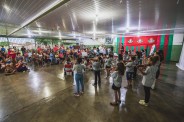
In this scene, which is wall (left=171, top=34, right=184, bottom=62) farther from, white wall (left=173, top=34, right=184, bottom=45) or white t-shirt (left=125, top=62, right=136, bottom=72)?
white t-shirt (left=125, top=62, right=136, bottom=72)

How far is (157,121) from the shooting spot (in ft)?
7.44

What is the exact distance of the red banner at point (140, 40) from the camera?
1205 centimetres

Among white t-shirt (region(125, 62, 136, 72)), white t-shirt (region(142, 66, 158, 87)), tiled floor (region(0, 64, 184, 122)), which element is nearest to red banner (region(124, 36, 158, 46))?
tiled floor (region(0, 64, 184, 122))

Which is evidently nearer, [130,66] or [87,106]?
[87,106]

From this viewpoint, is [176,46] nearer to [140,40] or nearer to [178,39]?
[178,39]

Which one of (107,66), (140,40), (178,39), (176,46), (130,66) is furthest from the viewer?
(140,40)

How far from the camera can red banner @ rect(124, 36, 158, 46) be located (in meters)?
12.1

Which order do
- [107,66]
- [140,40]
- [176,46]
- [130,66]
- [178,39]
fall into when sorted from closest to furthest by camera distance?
1. [130,66]
2. [107,66]
3. [178,39]
4. [176,46]
5. [140,40]

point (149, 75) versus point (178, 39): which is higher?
point (178, 39)

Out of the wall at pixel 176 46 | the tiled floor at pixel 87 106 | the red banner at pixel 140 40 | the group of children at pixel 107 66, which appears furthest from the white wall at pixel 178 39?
the tiled floor at pixel 87 106

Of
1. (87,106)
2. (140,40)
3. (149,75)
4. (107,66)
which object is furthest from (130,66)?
(140,40)

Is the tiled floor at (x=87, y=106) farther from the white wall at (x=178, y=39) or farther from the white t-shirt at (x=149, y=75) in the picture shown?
the white wall at (x=178, y=39)

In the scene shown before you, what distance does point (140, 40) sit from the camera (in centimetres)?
1288

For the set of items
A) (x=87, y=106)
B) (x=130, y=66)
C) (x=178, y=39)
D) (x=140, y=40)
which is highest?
(x=140, y=40)
